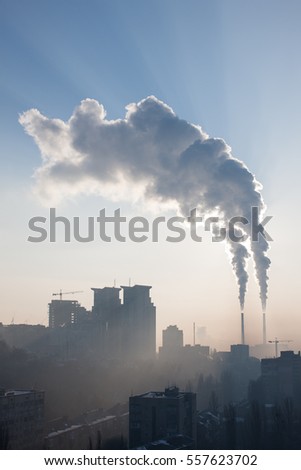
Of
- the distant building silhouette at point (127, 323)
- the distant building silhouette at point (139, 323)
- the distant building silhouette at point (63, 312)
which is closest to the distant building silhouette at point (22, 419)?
the distant building silhouette at point (127, 323)

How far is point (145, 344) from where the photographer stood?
15288cm

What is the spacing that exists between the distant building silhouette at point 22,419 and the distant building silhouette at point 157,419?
1070 centimetres

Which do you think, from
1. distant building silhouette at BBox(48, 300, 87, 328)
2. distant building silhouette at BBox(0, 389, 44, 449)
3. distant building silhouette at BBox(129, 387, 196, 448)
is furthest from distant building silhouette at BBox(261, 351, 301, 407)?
distant building silhouette at BBox(48, 300, 87, 328)

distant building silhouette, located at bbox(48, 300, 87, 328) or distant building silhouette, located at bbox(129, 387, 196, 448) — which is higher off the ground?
distant building silhouette, located at bbox(48, 300, 87, 328)

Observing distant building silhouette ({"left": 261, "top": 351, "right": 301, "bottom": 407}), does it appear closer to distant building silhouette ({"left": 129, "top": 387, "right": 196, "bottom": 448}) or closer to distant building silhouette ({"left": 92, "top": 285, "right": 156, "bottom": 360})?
distant building silhouette ({"left": 129, "top": 387, "right": 196, "bottom": 448})

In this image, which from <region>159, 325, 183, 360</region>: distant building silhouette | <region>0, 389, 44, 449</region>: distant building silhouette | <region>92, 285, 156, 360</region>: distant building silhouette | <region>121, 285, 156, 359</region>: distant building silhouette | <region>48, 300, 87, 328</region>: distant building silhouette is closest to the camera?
<region>0, 389, 44, 449</region>: distant building silhouette

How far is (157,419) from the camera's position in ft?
157

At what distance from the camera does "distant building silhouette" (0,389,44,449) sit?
48.4m

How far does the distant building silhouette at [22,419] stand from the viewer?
48406 millimetres

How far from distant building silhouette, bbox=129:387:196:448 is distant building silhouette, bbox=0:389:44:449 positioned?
10.7 meters

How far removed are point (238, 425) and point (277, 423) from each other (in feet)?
35.3

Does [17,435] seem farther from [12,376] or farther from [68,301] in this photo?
[68,301]

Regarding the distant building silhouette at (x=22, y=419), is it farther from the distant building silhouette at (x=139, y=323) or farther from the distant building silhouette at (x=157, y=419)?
the distant building silhouette at (x=139, y=323)
